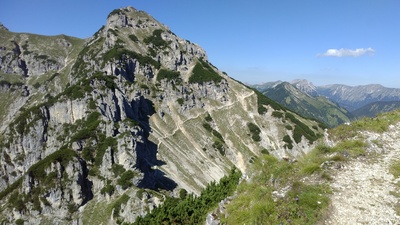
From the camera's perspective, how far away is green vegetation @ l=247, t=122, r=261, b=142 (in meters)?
168

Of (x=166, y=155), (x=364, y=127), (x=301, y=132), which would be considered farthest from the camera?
(x=301, y=132)

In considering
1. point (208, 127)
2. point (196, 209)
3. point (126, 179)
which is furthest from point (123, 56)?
point (196, 209)

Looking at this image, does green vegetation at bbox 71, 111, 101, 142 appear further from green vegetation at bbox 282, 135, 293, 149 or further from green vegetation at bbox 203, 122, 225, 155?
green vegetation at bbox 282, 135, 293, 149

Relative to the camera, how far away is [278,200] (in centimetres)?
1680

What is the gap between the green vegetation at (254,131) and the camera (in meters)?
168

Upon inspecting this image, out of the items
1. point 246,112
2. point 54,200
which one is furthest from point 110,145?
point 246,112

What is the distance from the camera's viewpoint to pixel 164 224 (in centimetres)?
4116

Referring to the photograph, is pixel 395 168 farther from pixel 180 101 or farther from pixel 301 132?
pixel 301 132

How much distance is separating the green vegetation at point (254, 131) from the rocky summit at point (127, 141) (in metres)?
0.70

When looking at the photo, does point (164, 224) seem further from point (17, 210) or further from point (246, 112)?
point (246, 112)

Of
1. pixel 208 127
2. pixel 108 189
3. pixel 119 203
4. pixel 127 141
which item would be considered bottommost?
pixel 119 203

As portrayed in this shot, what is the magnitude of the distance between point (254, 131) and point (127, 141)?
289ft

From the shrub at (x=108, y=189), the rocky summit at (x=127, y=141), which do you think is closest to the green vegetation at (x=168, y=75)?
the rocky summit at (x=127, y=141)

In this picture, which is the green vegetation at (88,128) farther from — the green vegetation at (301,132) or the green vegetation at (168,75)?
the green vegetation at (301,132)
